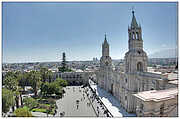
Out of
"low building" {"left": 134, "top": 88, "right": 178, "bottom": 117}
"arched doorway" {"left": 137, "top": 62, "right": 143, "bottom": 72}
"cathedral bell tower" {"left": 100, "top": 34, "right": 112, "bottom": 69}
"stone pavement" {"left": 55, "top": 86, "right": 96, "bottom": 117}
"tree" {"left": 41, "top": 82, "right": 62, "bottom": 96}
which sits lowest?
"stone pavement" {"left": 55, "top": 86, "right": 96, "bottom": 117}

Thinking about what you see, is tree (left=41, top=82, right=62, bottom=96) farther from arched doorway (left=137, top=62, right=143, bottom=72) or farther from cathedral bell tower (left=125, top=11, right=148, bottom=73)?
arched doorway (left=137, top=62, right=143, bottom=72)

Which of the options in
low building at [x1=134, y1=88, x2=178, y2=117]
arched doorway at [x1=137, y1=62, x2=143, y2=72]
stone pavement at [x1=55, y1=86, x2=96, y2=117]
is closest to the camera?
low building at [x1=134, y1=88, x2=178, y2=117]

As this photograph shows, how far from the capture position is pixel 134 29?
57.1ft

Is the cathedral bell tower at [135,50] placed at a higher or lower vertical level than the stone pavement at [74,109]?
higher

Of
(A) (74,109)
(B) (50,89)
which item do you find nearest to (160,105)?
A: (A) (74,109)

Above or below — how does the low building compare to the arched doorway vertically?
below

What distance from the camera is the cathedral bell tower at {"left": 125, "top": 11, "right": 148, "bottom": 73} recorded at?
17141 mm

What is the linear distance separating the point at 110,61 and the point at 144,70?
14432 millimetres

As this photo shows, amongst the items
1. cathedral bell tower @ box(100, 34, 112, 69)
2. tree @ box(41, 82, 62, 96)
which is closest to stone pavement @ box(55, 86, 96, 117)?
tree @ box(41, 82, 62, 96)

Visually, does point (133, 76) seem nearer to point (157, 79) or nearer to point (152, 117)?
point (157, 79)

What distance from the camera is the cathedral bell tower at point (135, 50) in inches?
675

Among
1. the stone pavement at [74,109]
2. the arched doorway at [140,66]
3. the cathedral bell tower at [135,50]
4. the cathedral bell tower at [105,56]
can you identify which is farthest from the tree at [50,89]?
the arched doorway at [140,66]

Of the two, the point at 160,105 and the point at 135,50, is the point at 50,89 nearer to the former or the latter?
the point at 135,50

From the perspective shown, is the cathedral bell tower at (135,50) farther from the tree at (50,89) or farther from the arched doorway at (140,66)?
the tree at (50,89)
